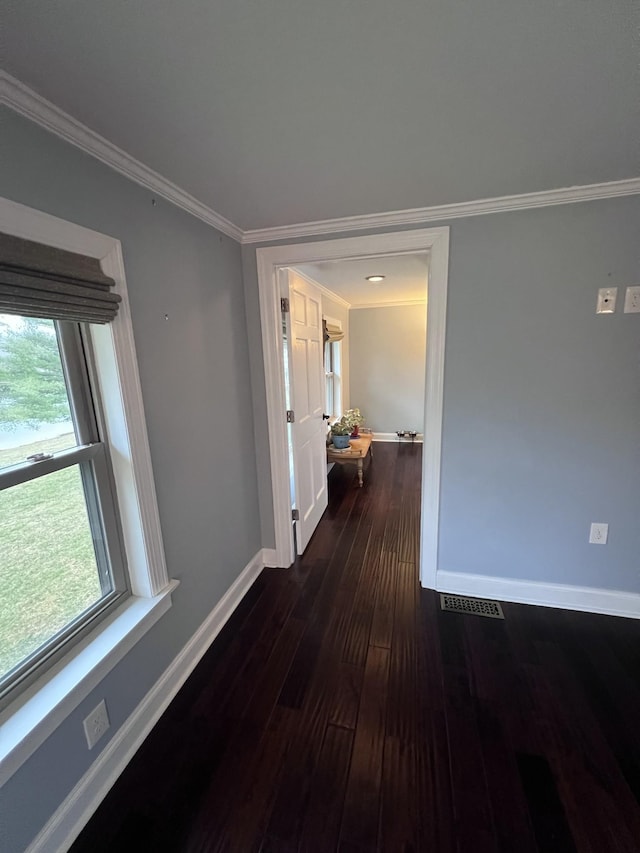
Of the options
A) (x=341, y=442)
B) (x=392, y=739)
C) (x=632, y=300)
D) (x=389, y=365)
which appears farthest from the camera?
(x=389, y=365)

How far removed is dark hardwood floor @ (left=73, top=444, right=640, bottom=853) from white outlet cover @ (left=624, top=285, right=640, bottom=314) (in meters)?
1.60

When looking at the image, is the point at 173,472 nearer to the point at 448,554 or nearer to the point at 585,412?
the point at 448,554

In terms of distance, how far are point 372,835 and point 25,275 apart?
191cm

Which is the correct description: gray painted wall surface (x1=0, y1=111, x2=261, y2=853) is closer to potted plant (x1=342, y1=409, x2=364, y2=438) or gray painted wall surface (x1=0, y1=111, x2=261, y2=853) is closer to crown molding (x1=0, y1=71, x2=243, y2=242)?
crown molding (x1=0, y1=71, x2=243, y2=242)

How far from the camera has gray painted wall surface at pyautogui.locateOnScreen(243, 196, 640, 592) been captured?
170cm

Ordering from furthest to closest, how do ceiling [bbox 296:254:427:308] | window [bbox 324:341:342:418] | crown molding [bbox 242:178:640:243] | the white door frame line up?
window [bbox 324:341:342:418]
ceiling [bbox 296:254:427:308]
the white door frame
crown molding [bbox 242:178:640:243]

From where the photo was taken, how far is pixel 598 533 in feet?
6.22

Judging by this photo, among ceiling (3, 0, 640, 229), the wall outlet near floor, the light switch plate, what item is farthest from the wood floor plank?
ceiling (3, 0, 640, 229)

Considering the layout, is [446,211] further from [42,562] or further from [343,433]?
[343,433]

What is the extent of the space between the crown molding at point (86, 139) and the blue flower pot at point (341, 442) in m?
2.65

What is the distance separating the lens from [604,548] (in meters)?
1.90

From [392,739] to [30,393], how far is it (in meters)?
1.76

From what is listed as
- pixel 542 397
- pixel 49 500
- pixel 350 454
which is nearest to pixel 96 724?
pixel 49 500

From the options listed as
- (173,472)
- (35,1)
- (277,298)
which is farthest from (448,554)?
(35,1)
